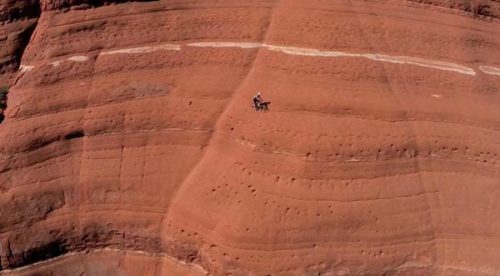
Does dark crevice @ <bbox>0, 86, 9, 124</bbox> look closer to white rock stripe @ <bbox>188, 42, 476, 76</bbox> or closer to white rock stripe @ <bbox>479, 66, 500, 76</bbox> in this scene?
white rock stripe @ <bbox>188, 42, 476, 76</bbox>

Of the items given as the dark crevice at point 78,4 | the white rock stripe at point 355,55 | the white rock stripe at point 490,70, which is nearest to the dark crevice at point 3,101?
the dark crevice at point 78,4

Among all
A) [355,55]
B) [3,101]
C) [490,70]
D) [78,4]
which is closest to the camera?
[3,101]

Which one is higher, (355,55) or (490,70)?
(355,55)

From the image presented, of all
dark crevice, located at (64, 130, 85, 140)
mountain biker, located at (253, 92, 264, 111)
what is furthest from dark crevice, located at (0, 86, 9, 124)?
mountain biker, located at (253, 92, 264, 111)

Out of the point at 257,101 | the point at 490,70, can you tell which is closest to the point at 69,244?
the point at 257,101

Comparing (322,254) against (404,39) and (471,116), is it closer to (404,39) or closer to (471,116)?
(471,116)

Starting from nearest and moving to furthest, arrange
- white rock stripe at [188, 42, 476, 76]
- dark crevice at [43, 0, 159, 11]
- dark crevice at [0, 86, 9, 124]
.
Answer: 1. dark crevice at [0, 86, 9, 124]
2. white rock stripe at [188, 42, 476, 76]
3. dark crevice at [43, 0, 159, 11]

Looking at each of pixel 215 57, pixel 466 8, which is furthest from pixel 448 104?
pixel 215 57

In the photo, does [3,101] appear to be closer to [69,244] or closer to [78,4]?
[78,4]

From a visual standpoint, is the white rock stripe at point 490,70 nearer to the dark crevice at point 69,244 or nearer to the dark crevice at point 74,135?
the dark crevice at point 69,244
